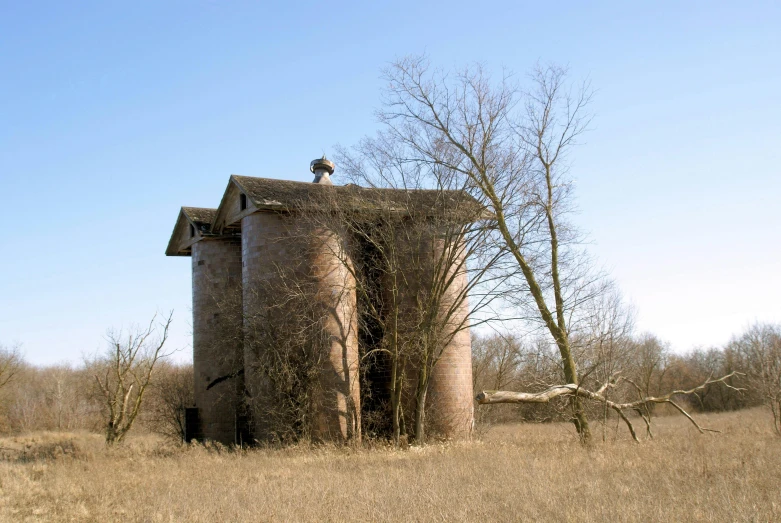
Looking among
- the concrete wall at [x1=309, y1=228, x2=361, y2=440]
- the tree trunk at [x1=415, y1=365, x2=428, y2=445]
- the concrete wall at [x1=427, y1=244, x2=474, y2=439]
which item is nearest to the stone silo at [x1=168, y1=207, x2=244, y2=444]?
the concrete wall at [x1=309, y1=228, x2=361, y2=440]

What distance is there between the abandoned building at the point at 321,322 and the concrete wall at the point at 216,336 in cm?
6

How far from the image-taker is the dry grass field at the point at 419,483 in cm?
898

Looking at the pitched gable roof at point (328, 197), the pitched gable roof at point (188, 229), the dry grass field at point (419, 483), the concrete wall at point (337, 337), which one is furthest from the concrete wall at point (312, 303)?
the pitched gable roof at point (188, 229)

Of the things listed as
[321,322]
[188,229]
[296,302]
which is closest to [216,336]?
[188,229]

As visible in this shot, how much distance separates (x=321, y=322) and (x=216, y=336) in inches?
211

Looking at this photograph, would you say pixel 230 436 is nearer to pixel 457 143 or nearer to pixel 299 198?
pixel 299 198

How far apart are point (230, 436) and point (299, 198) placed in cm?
809

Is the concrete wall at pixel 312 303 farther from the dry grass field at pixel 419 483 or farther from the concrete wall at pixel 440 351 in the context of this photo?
the concrete wall at pixel 440 351

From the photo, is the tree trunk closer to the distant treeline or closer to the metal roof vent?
the distant treeline

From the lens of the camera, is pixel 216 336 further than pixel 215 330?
No

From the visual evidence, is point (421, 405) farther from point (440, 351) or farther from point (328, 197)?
point (328, 197)

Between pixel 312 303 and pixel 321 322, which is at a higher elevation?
pixel 312 303

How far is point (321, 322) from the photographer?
60.7 ft

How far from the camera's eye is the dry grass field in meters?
8.98
